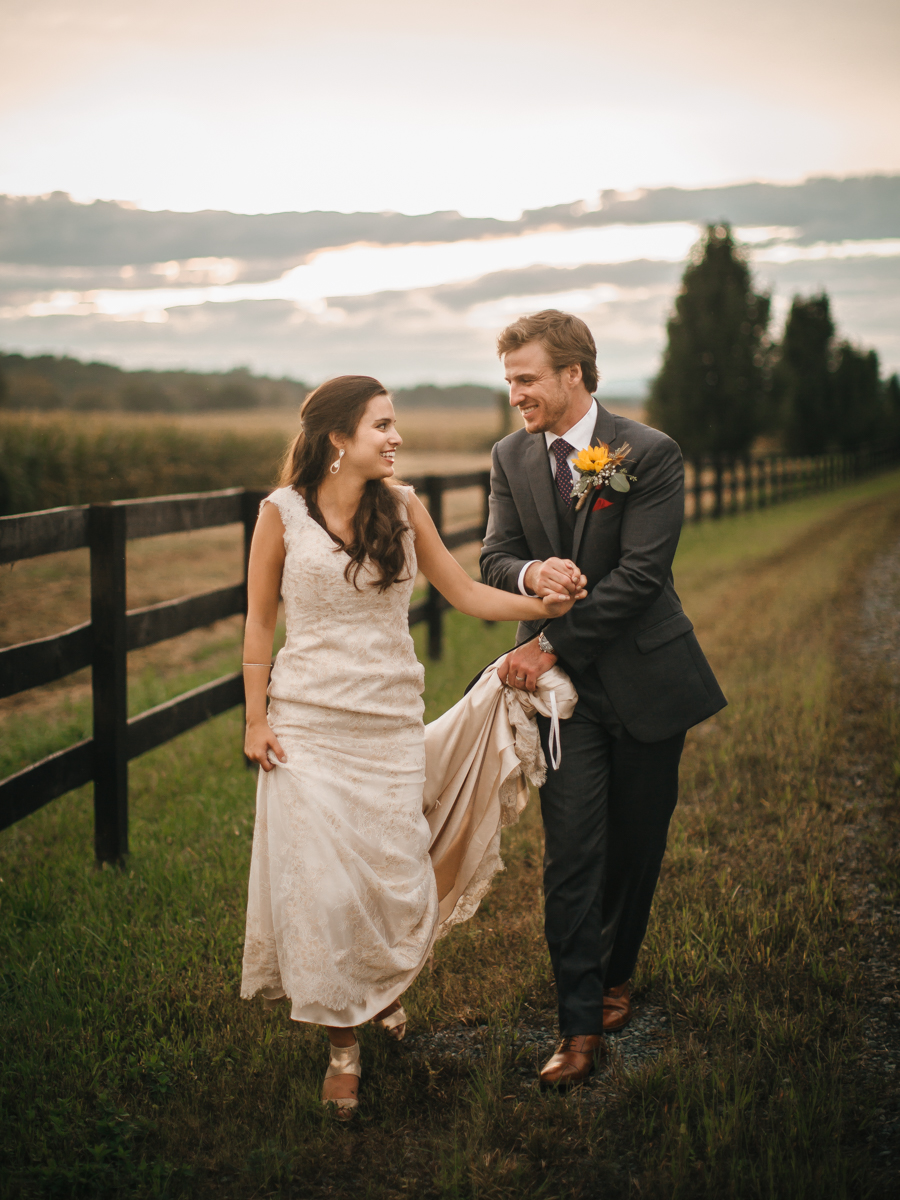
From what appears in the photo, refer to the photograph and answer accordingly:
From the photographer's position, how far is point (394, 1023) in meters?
3.10

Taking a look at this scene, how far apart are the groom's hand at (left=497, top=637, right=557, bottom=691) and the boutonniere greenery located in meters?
0.52

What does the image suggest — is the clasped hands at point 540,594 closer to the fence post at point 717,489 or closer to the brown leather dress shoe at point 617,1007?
the brown leather dress shoe at point 617,1007

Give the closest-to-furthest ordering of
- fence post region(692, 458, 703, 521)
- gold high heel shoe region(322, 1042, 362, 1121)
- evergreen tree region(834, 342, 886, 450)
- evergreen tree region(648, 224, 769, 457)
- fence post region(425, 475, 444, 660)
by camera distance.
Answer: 1. gold high heel shoe region(322, 1042, 362, 1121)
2. fence post region(425, 475, 444, 660)
3. fence post region(692, 458, 703, 521)
4. evergreen tree region(648, 224, 769, 457)
5. evergreen tree region(834, 342, 886, 450)

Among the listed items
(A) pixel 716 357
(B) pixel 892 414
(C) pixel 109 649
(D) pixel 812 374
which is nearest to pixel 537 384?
(C) pixel 109 649

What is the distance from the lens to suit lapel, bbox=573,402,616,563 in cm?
307

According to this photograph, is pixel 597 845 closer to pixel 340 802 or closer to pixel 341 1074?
pixel 340 802

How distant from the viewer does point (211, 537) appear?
749 inches

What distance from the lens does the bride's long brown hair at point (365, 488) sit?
285cm

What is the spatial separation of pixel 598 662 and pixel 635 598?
10.1 inches

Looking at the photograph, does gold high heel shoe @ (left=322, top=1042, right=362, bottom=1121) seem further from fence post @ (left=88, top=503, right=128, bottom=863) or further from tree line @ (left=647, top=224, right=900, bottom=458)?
tree line @ (left=647, top=224, right=900, bottom=458)

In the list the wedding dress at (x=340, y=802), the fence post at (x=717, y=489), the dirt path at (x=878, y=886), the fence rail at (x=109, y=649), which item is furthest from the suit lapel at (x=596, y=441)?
the fence post at (x=717, y=489)

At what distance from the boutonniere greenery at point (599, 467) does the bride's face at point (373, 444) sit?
0.56 metres

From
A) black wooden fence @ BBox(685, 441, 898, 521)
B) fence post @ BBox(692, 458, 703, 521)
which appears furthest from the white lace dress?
fence post @ BBox(692, 458, 703, 521)

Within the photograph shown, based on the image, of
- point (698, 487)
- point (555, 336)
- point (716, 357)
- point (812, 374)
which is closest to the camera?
point (555, 336)
